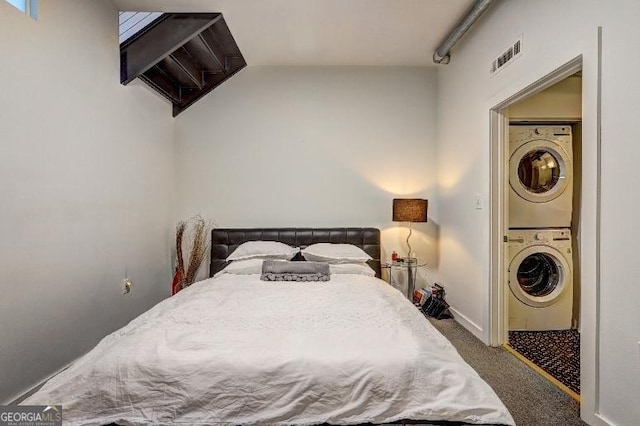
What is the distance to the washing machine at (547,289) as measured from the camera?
3275 millimetres

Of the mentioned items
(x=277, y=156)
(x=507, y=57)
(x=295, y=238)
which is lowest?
(x=295, y=238)

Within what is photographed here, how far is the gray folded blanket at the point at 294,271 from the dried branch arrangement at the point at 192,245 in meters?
1.18

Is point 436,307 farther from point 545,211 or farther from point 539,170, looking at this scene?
point 539,170

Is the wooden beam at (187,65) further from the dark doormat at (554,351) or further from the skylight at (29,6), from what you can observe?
the dark doormat at (554,351)

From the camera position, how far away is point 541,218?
10.9 feet

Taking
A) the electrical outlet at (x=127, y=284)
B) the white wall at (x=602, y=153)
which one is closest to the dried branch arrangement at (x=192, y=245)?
the electrical outlet at (x=127, y=284)

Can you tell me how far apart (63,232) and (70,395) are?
4.26 ft

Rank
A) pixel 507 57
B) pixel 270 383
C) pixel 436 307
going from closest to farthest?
pixel 270 383 < pixel 507 57 < pixel 436 307

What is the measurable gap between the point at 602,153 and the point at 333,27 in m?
2.35

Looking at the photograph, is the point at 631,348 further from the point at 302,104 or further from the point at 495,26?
the point at 302,104

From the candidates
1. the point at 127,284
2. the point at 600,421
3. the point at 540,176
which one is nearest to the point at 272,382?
the point at 600,421

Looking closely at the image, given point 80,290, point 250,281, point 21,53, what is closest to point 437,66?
point 250,281

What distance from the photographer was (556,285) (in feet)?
11.0

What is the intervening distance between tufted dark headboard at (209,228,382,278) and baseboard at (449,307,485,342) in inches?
33.7
